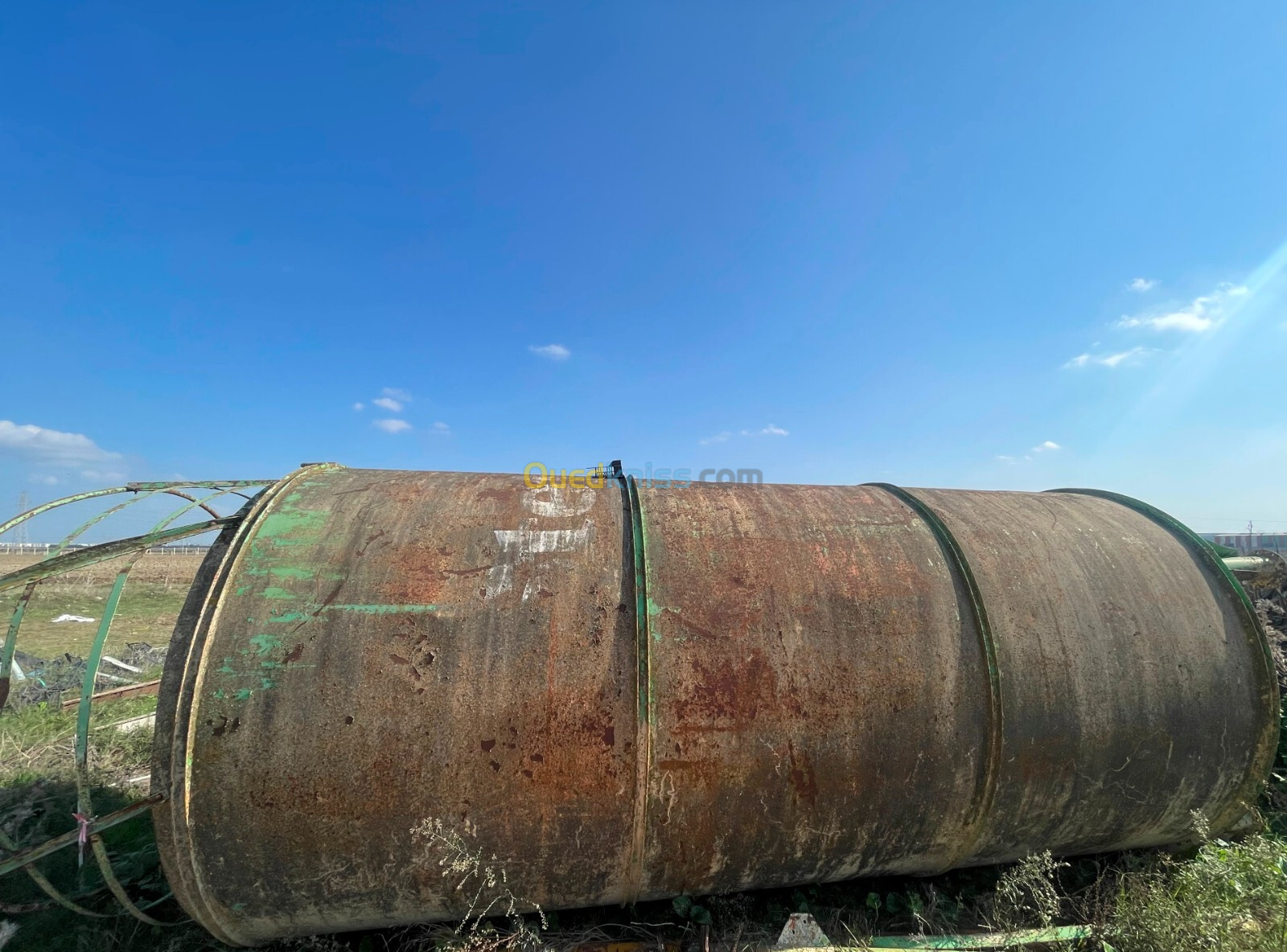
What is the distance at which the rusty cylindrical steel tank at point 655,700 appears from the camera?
7.74ft

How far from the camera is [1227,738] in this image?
3.02m

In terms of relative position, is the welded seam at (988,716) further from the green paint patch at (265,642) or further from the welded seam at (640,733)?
the green paint patch at (265,642)

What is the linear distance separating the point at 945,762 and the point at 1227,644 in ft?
5.86

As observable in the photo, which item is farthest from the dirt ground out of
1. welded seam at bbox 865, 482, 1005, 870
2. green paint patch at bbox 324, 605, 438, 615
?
A: welded seam at bbox 865, 482, 1005, 870

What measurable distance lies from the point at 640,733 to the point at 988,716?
1636 mm

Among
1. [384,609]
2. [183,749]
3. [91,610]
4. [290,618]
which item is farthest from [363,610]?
[91,610]

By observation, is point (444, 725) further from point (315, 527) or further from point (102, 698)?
point (102, 698)

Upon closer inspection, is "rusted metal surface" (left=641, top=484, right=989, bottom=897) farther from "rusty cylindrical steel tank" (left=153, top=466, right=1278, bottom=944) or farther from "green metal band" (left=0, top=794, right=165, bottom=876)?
"green metal band" (left=0, top=794, right=165, bottom=876)

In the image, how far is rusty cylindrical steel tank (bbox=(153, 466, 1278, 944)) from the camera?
2.36 meters

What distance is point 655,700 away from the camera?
2.50 metres

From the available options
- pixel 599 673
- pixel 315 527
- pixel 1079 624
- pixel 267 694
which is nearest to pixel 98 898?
pixel 267 694

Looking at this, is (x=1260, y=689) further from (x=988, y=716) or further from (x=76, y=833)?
(x=76, y=833)

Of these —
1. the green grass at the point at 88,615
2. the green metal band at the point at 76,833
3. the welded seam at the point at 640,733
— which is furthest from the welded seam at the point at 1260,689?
the green grass at the point at 88,615

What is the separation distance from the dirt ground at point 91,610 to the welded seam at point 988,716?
9.74 metres
